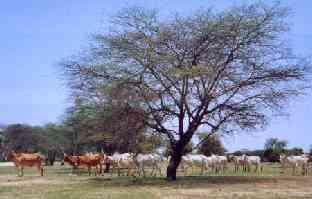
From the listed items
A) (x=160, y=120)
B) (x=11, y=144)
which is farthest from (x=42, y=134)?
(x=160, y=120)

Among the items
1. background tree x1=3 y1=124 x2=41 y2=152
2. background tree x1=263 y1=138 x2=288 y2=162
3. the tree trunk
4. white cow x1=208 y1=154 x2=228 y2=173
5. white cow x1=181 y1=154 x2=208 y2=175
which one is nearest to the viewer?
the tree trunk

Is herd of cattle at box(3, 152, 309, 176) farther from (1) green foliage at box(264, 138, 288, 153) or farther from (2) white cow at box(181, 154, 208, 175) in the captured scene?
(1) green foliage at box(264, 138, 288, 153)

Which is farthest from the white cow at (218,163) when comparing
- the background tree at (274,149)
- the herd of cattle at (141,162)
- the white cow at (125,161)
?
the background tree at (274,149)

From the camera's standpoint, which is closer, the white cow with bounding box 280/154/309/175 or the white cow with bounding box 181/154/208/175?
the white cow with bounding box 280/154/309/175

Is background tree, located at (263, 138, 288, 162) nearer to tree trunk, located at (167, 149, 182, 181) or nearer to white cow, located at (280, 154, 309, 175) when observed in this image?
white cow, located at (280, 154, 309, 175)

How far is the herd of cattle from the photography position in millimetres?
36675

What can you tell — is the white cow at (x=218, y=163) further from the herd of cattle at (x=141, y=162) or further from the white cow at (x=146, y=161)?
the white cow at (x=146, y=161)

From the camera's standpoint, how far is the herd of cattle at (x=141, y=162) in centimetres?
3667

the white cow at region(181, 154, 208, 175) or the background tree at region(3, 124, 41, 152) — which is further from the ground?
the background tree at region(3, 124, 41, 152)

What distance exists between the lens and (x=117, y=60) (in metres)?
28.3

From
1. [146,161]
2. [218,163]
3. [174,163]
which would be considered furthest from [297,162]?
[174,163]

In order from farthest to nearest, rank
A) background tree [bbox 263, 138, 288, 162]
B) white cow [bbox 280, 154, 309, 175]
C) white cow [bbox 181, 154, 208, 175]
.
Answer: background tree [bbox 263, 138, 288, 162], white cow [bbox 181, 154, 208, 175], white cow [bbox 280, 154, 309, 175]

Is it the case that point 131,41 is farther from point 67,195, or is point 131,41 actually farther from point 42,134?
point 42,134

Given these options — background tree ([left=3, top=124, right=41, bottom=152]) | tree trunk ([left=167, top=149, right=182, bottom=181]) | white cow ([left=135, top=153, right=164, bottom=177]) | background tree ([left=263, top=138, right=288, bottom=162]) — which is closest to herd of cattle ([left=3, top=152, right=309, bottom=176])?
white cow ([left=135, top=153, right=164, bottom=177])
